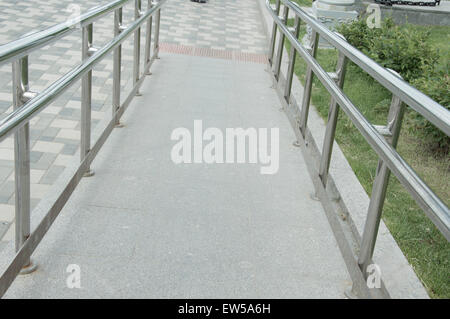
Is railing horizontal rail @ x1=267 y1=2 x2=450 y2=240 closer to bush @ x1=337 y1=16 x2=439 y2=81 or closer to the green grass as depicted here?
the green grass

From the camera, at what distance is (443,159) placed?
14.6 ft

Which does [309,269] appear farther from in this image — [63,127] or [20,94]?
[63,127]

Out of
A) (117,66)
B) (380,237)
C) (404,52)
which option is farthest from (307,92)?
(404,52)

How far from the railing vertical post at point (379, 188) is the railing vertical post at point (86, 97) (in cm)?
166

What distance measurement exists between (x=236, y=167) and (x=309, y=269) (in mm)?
1282

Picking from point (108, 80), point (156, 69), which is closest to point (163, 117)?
point (108, 80)

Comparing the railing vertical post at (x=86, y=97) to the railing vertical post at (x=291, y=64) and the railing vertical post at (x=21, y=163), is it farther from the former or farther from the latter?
the railing vertical post at (x=291, y=64)

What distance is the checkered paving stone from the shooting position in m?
3.92

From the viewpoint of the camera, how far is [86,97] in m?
3.39

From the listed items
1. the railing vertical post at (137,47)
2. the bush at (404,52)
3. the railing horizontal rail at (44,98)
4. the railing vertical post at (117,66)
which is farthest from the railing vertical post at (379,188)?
the bush at (404,52)

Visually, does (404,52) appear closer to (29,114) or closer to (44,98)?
(44,98)

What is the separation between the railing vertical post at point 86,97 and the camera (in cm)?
323

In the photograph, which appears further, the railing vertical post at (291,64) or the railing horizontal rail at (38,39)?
the railing vertical post at (291,64)

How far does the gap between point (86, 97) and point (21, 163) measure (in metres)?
1.08
